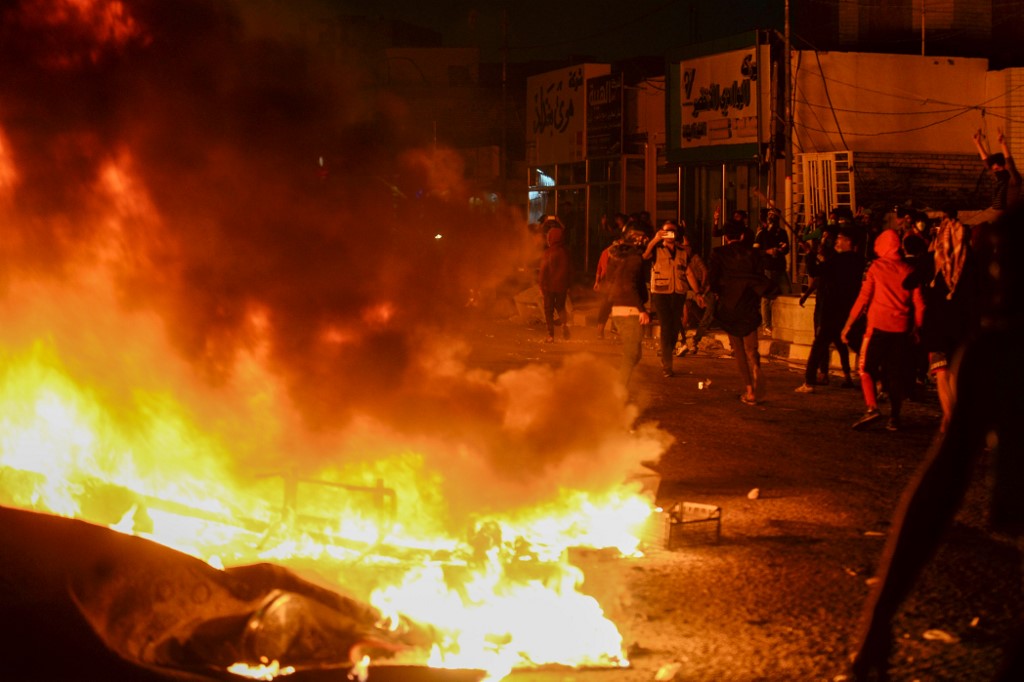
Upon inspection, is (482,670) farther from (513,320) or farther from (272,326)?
(513,320)

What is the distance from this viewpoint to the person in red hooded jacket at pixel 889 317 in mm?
9875

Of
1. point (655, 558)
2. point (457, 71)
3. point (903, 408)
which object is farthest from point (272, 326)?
point (457, 71)

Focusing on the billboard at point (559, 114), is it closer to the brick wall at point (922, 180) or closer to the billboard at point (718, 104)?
the billboard at point (718, 104)

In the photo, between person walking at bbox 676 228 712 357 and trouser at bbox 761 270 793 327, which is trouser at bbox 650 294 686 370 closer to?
person walking at bbox 676 228 712 357

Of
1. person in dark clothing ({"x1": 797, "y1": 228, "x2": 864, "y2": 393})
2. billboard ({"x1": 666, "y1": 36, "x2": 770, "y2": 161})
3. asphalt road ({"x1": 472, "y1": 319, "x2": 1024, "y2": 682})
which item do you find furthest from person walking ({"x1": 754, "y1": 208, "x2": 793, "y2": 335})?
asphalt road ({"x1": 472, "y1": 319, "x2": 1024, "y2": 682})

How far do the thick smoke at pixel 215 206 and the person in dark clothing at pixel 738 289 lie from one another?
478cm

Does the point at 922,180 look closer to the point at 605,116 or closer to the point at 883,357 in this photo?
the point at 605,116

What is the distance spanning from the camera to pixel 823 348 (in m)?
12.5

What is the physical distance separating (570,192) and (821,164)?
1244 centimetres

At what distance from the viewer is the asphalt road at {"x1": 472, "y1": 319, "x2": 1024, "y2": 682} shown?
15.6 feet

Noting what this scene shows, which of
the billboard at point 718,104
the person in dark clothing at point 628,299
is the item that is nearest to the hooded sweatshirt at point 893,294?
the person in dark clothing at point 628,299

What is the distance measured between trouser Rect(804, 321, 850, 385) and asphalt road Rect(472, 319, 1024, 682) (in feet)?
6.61

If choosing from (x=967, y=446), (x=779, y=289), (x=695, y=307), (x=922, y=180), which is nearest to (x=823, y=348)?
(x=695, y=307)

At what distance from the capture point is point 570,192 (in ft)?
112
